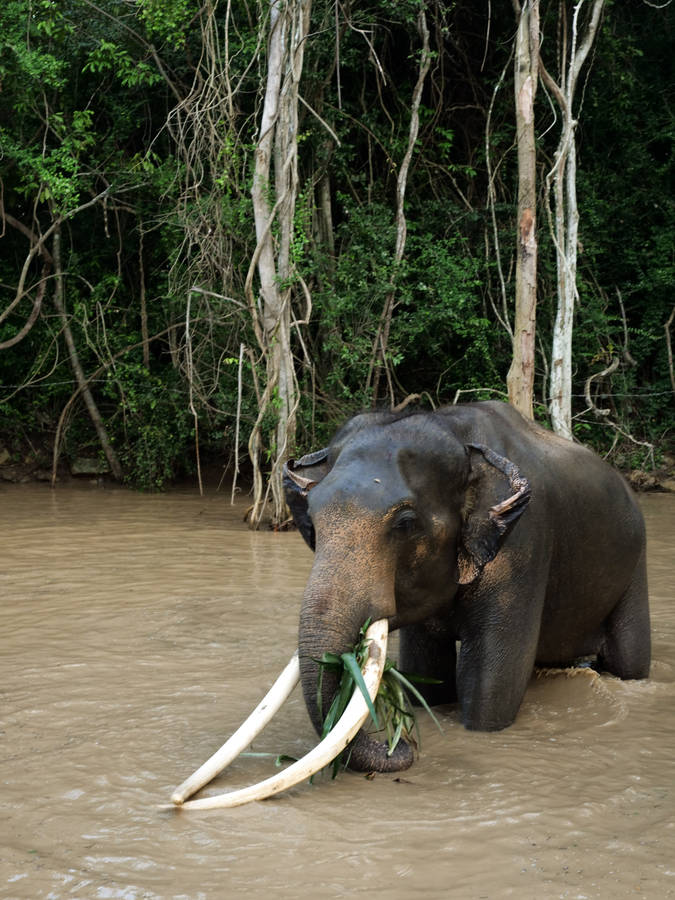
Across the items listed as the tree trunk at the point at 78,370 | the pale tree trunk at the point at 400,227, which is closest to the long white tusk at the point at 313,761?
the pale tree trunk at the point at 400,227

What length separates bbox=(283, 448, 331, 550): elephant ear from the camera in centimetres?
416

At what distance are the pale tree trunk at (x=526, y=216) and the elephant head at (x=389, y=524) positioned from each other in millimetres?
6477

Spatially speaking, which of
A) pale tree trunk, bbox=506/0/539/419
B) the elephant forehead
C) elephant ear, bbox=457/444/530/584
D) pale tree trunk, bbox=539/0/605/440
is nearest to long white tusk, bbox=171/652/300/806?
the elephant forehead

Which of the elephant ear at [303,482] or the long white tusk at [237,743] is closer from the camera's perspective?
the long white tusk at [237,743]

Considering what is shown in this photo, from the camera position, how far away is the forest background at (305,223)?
37.8 ft

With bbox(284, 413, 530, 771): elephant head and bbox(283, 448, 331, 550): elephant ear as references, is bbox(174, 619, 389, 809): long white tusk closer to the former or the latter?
bbox(284, 413, 530, 771): elephant head

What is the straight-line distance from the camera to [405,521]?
3.85m

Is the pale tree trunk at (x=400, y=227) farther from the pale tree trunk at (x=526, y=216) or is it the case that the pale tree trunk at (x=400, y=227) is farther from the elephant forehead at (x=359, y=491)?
the elephant forehead at (x=359, y=491)

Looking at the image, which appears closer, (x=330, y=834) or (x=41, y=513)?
(x=330, y=834)

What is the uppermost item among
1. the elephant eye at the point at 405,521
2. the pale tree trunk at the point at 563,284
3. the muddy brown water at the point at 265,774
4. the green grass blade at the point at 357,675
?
the pale tree trunk at the point at 563,284

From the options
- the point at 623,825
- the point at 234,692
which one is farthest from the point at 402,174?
the point at 623,825

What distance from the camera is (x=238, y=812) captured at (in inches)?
133

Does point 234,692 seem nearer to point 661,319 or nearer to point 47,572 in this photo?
point 47,572

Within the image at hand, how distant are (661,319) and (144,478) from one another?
24.0 ft
